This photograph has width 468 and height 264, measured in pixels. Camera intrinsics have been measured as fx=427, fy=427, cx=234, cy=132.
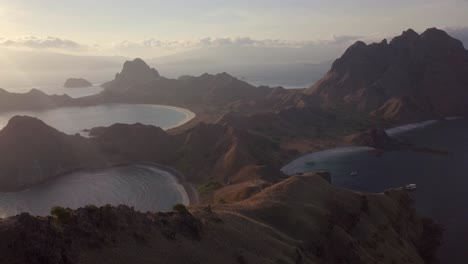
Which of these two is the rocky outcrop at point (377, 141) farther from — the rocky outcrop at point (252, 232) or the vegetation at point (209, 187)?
the vegetation at point (209, 187)

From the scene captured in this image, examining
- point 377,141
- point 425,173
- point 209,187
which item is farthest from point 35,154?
point 377,141

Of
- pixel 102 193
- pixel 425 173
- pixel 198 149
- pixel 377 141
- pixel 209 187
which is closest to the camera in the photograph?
pixel 102 193

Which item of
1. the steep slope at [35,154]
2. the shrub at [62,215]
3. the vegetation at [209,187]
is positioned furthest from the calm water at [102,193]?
the shrub at [62,215]

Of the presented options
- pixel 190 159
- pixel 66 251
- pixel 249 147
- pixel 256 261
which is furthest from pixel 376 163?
pixel 66 251

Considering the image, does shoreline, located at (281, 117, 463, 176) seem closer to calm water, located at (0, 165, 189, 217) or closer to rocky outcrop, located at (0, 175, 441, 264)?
calm water, located at (0, 165, 189, 217)

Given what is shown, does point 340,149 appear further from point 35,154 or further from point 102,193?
point 35,154

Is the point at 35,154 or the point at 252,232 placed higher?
the point at 252,232

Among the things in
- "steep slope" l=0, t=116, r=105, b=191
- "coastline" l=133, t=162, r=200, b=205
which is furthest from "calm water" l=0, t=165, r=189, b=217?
"steep slope" l=0, t=116, r=105, b=191
